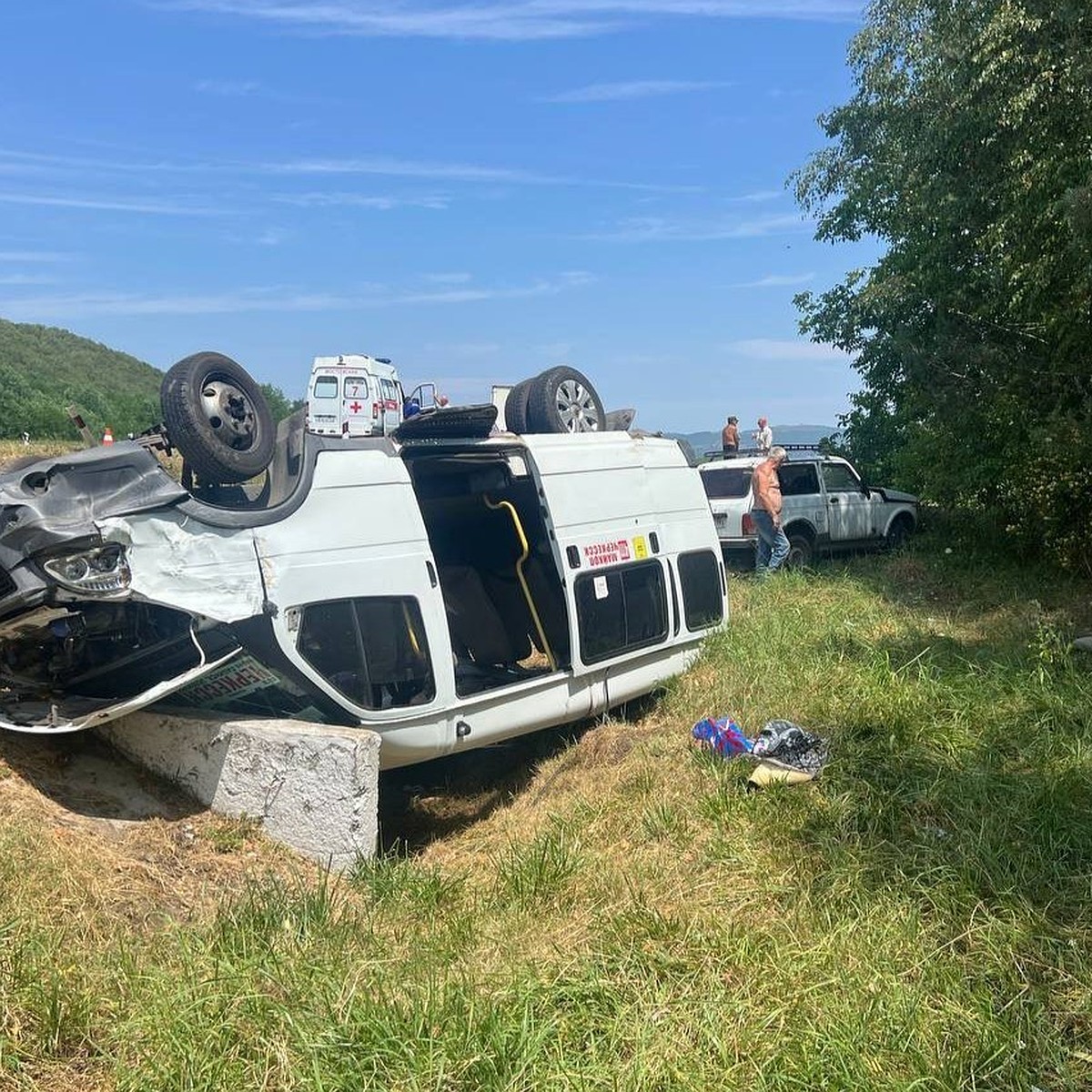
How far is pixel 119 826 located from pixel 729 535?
9.25 meters

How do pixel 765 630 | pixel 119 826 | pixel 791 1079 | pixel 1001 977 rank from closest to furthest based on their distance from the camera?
pixel 791 1079, pixel 1001 977, pixel 119 826, pixel 765 630

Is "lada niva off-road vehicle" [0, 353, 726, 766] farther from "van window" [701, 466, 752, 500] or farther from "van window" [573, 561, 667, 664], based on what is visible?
"van window" [701, 466, 752, 500]

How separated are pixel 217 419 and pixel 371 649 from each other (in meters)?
1.36

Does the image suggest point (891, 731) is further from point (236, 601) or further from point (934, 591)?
point (934, 591)

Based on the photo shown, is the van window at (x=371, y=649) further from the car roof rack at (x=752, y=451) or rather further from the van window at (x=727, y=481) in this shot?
the car roof rack at (x=752, y=451)

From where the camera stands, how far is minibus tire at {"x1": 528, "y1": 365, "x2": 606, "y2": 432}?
7.18 meters

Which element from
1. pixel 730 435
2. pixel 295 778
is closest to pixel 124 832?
pixel 295 778

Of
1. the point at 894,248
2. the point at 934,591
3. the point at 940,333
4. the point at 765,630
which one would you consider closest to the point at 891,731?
the point at 765,630

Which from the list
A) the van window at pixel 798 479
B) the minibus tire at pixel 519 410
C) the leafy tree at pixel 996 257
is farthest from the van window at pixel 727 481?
the minibus tire at pixel 519 410

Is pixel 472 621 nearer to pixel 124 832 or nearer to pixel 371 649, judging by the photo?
pixel 371 649

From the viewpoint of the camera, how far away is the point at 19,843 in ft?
12.3

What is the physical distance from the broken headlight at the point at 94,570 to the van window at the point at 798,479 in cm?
1032

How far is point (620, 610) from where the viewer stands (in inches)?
258

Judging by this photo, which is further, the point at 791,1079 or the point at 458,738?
the point at 458,738
